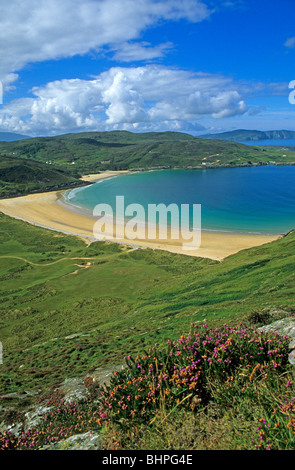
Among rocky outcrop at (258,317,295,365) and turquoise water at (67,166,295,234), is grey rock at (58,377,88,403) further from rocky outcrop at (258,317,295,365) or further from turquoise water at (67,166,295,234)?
turquoise water at (67,166,295,234)

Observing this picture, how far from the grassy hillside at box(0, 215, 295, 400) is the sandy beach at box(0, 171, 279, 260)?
614cm

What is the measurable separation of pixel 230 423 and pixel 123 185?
15537 centimetres

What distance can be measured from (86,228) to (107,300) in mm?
48060

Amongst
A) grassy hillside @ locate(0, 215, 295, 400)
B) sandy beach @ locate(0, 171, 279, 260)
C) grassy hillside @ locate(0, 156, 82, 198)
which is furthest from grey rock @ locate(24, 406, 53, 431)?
grassy hillside @ locate(0, 156, 82, 198)

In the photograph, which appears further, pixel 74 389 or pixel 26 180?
pixel 26 180

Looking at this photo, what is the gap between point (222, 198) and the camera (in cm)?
11500

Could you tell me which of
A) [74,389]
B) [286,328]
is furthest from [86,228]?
[286,328]

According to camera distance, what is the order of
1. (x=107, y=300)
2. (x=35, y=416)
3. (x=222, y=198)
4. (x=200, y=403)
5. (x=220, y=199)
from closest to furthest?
1. (x=200, y=403)
2. (x=35, y=416)
3. (x=107, y=300)
4. (x=220, y=199)
5. (x=222, y=198)

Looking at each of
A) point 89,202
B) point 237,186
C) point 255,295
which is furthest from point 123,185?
A: point 255,295

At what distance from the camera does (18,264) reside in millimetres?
49125

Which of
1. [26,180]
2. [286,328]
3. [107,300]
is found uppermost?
[26,180]

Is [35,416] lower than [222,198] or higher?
lower

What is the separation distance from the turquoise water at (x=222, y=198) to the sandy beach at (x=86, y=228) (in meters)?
6.74

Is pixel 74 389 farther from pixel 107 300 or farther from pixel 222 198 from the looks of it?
pixel 222 198
